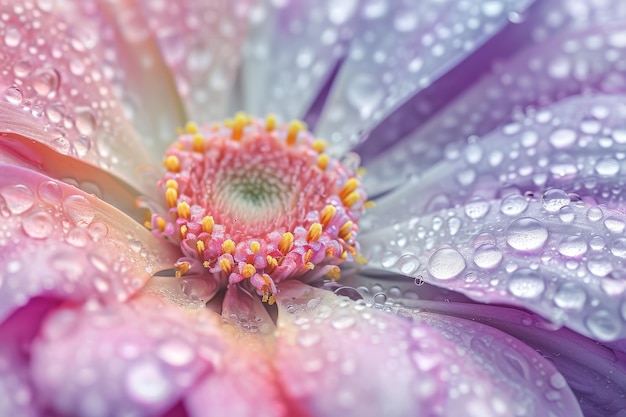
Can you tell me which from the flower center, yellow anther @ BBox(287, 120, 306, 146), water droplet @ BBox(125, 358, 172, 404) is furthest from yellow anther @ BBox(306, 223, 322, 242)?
water droplet @ BBox(125, 358, 172, 404)

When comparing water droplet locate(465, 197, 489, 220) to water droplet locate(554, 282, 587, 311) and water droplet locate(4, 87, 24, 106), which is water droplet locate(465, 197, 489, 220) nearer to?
water droplet locate(554, 282, 587, 311)

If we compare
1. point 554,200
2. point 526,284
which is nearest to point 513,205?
point 554,200

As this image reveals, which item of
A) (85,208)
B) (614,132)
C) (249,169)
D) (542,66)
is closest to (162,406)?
(85,208)

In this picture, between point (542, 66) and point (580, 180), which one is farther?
point (542, 66)

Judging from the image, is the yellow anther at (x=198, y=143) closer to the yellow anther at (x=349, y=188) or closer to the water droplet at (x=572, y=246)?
the yellow anther at (x=349, y=188)

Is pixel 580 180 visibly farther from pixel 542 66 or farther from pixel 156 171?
pixel 156 171

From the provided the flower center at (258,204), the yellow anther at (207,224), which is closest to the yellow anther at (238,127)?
the flower center at (258,204)

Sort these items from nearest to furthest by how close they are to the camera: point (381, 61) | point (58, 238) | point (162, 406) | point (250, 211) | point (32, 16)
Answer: point (162, 406)
point (58, 238)
point (32, 16)
point (250, 211)
point (381, 61)

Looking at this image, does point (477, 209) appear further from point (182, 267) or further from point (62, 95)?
point (62, 95)
